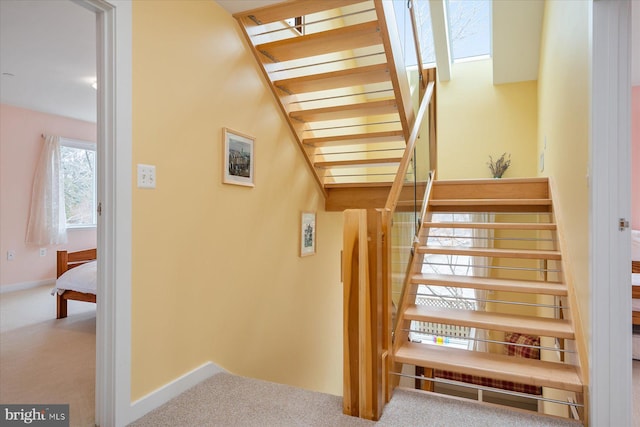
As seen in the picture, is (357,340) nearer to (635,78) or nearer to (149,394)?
(149,394)

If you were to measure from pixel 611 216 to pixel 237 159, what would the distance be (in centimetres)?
212

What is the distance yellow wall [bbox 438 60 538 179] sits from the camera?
524cm

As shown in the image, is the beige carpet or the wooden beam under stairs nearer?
the beige carpet

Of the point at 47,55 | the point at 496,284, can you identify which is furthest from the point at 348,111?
the point at 47,55

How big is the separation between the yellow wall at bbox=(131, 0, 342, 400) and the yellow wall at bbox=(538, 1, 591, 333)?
2.05 meters

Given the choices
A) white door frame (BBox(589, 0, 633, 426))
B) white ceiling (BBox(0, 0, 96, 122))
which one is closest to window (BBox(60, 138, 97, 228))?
white ceiling (BBox(0, 0, 96, 122))

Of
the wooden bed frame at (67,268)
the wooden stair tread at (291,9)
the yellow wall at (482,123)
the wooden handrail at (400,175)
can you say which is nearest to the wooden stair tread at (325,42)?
the wooden stair tread at (291,9)

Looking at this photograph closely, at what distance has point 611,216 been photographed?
5.44ft

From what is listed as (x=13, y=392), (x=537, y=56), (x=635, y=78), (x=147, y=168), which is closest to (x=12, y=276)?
(x=13, y=392)

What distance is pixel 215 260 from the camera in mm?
2396

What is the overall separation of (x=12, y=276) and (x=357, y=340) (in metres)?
5.36

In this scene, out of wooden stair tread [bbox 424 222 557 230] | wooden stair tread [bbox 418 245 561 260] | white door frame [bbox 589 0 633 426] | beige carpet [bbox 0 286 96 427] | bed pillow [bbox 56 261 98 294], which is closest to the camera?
white door frame [bbox 589 0 633 426]

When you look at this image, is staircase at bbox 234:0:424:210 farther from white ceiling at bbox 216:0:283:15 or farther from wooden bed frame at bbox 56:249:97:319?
wooden bed frame at bbox 56:249:97:319

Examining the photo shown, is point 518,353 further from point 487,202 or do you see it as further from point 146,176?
point 146,176
